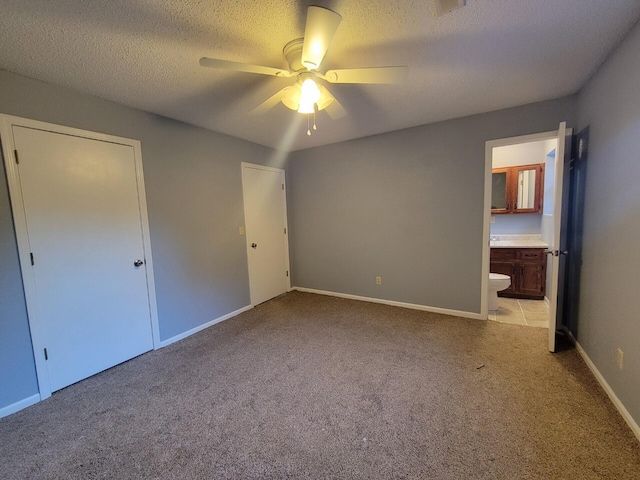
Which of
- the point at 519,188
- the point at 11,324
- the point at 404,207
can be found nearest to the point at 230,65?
the point at 11,324

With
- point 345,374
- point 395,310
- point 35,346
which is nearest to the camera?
point 35,346

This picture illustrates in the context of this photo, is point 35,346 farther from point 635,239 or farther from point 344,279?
point 635,239

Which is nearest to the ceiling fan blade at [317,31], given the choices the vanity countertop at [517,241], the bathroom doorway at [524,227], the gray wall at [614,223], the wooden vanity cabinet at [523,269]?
the gray wall at [614,223]

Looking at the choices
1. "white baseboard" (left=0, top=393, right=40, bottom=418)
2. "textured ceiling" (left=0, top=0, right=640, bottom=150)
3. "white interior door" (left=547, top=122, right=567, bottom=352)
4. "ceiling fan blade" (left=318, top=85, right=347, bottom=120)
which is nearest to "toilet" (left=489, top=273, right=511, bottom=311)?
"white interior door" (left=547, top=122, right=567, bottom=352)

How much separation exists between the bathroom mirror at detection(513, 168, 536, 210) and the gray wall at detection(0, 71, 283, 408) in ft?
12.5

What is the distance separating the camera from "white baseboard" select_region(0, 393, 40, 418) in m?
1.82

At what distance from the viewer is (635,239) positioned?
1539 millimetres

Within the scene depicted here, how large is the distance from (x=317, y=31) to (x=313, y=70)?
43 cm

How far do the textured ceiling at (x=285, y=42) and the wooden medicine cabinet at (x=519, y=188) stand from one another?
181cm

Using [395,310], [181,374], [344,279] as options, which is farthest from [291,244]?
[181,374]

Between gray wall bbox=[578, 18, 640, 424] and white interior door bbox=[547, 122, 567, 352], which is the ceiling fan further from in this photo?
white interior door bbox=[547, 122, 567, 352]

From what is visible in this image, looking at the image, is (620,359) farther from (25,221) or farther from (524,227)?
(25,221)

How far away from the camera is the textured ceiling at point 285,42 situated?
1346 millimetres

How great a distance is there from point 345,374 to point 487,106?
9.53 ft
